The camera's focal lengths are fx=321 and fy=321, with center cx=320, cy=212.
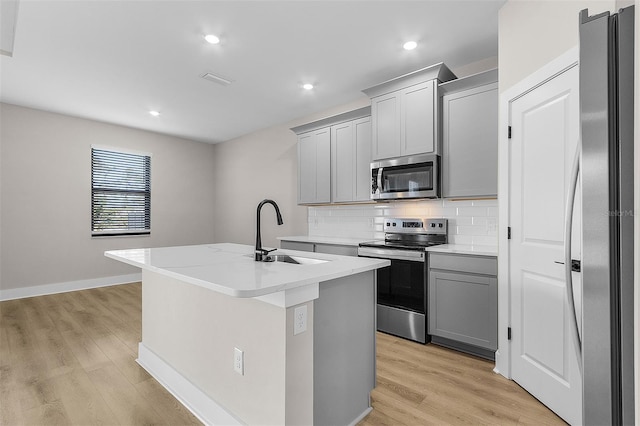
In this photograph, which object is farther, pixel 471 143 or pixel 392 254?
pixel 392 254

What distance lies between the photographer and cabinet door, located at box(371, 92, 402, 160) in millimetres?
3344

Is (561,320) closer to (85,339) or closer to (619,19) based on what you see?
(619,19)

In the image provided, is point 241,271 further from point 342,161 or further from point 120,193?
point 120,193

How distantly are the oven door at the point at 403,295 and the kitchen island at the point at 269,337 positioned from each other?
117 centimetres

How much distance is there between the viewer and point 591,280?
711mm

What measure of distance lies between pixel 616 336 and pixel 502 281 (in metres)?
1.83

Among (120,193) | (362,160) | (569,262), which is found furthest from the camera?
(120,193)

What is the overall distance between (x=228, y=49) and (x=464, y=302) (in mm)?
3095

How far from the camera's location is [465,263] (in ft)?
8.91

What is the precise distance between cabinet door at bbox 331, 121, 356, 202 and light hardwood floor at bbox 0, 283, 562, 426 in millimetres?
1760

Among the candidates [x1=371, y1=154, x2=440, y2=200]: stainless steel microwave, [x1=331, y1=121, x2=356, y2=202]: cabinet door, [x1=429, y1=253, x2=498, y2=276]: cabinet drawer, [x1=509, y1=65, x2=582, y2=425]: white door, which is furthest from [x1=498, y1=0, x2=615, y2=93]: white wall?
[x1=331, y1=121, x2=356, y2=202]: cabinet door

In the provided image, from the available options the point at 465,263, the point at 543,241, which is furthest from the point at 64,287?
the point at 543,241

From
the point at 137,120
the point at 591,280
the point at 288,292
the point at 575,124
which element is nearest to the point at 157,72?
the point at 137,120

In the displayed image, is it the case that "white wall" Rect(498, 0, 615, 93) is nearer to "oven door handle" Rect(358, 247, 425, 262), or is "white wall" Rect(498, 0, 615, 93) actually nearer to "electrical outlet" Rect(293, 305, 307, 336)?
"oven door handle" Rect(358, 247, 425, 262)
